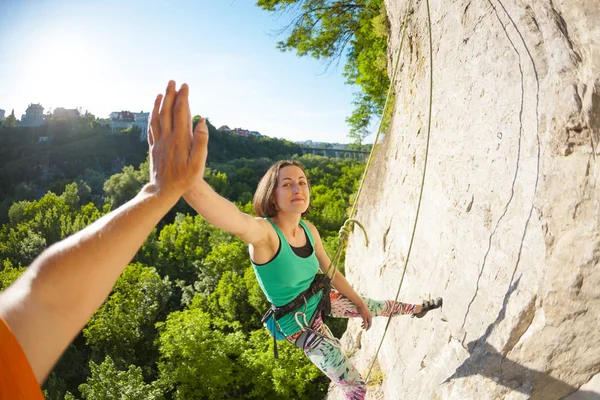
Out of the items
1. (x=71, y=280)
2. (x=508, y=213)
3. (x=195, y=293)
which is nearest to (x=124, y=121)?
(x=195, y=293)

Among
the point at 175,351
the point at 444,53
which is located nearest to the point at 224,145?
the point at 175,351

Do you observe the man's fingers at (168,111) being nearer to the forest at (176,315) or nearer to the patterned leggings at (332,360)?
the patterned leggings at (332,360)

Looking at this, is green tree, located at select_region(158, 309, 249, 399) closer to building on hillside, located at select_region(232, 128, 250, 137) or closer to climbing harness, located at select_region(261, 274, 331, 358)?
climbing harness, located at select_region(261, 274, 331, 358)

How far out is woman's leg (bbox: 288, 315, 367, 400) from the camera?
10.5 feet

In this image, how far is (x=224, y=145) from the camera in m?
85.9

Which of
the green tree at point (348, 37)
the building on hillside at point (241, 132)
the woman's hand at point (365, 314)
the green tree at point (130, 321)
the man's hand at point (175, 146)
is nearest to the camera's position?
the man's hand at point (175, 146)

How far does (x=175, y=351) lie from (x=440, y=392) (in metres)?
18.6

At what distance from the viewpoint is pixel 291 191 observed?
3135 millimetres

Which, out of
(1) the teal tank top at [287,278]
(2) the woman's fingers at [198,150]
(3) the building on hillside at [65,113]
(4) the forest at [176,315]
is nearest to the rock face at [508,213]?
(1) the teal tank top at [287,278]

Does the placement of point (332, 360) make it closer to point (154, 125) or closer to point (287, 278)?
point (287, 278)

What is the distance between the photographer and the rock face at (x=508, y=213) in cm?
232

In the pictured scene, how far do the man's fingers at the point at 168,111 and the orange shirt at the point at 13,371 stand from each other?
0.57m

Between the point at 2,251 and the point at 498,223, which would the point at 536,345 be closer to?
the point at 498,223

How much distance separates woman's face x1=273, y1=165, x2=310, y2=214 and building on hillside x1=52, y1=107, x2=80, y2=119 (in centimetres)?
8836
